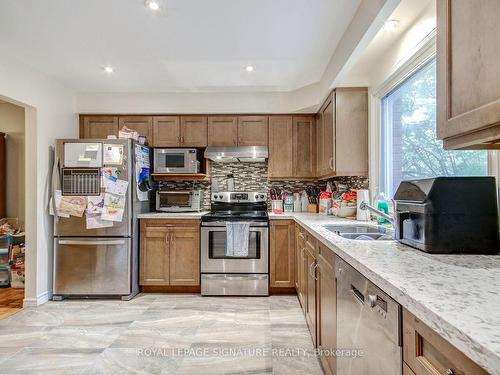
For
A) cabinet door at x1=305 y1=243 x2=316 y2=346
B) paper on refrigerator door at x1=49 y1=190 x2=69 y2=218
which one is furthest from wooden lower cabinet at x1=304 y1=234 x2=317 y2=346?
paper on refrigerator door at x1=49 y1=190 x2=69 y2=218

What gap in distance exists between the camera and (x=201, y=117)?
12.6 ft

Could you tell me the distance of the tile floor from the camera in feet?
6.75

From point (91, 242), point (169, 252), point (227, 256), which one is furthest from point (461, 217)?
point (91, 242)

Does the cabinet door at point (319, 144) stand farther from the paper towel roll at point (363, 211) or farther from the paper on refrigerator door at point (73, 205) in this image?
the paper on refrigerator door at point (73, 205)

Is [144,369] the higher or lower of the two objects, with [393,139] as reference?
lower

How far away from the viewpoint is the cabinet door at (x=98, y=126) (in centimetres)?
387

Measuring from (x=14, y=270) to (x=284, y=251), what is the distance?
317 cm

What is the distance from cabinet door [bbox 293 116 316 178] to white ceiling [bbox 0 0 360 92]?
1.65 ft

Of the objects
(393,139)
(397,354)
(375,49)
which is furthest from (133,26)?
(397,354)

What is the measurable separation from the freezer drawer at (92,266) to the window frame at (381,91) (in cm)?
259

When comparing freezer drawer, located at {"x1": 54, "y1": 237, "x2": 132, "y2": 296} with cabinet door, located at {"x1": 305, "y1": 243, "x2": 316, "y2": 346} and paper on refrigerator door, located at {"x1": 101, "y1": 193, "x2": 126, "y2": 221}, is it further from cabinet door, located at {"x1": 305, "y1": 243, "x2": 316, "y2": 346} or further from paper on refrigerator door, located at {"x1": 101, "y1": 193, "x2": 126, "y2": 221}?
cabinet door, located at {"x1": 305, "y1": 243, "x2": 316, "y2": 346}

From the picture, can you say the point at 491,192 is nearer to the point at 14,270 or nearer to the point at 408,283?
the point at 408,283

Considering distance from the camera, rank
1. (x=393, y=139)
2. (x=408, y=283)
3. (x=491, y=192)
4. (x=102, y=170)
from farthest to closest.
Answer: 1. (x=102, y=170)
2. (x=393, y=139)
3. (x=491, y=192)
4. (x=408, y=283)

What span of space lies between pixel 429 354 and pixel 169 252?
3.05m
